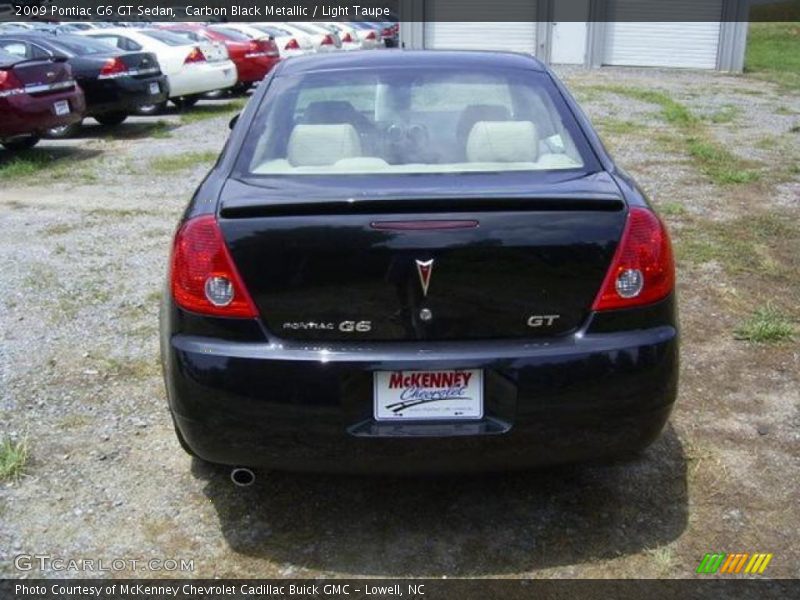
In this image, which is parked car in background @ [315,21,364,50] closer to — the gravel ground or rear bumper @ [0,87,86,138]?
rear bumper @ [0,87,86,138]

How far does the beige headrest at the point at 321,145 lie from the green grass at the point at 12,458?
1.56 meters

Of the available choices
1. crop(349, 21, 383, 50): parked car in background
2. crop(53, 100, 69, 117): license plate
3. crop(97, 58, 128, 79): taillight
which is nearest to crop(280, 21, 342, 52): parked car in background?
crop(349, 21, 383, 50): parked car in background

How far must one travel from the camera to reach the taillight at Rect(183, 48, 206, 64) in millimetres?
14264

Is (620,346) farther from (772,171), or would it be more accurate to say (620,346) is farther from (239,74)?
(239,74)

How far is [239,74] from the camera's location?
16859 millimetres

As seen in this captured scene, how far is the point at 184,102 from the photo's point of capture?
51.2 ft

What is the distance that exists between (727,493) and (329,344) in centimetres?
161

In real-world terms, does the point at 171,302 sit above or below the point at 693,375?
above

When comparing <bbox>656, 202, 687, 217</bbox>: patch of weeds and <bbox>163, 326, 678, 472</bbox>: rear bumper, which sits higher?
<bbox>163, 326, 678, 472</bbox>: rear bumper

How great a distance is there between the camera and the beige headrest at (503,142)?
3137 millimetres

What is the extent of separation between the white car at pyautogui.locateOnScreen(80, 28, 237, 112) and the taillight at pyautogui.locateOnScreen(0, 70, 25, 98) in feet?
15.0

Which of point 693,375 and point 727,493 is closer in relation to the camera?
point 727,493

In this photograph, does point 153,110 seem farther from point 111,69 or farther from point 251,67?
point 251,67

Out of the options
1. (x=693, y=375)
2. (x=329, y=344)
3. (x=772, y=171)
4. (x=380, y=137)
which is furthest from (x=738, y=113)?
(x=329, y=344)
